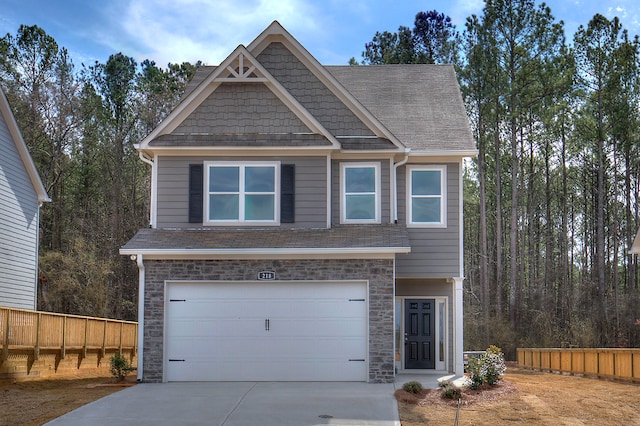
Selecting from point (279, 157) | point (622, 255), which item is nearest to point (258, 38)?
point (279, 157)

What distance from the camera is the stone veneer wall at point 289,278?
1780 cm

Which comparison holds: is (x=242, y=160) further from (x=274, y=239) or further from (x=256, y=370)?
(x=256, y=370)

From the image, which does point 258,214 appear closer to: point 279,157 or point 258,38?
point 279,157

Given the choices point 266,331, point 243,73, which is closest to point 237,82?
point 243,73

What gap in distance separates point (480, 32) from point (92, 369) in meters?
23.2

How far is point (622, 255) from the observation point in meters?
44.8

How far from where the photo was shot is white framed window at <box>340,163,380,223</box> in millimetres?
19891

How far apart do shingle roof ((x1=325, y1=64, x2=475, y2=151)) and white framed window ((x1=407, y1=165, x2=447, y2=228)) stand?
660 mm

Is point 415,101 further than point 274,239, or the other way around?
point 415,101

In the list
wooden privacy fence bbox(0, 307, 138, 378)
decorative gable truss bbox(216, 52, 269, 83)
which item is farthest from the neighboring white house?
decorative gable truss bbox(216, 52, 269, 83)

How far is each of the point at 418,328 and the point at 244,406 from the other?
26.7ft

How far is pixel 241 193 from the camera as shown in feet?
63.8

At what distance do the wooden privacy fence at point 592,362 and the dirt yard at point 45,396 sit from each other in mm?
11892

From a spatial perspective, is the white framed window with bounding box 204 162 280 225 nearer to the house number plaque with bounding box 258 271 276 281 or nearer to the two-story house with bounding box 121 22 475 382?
the two-story house with bounding box 121 22 475 382
